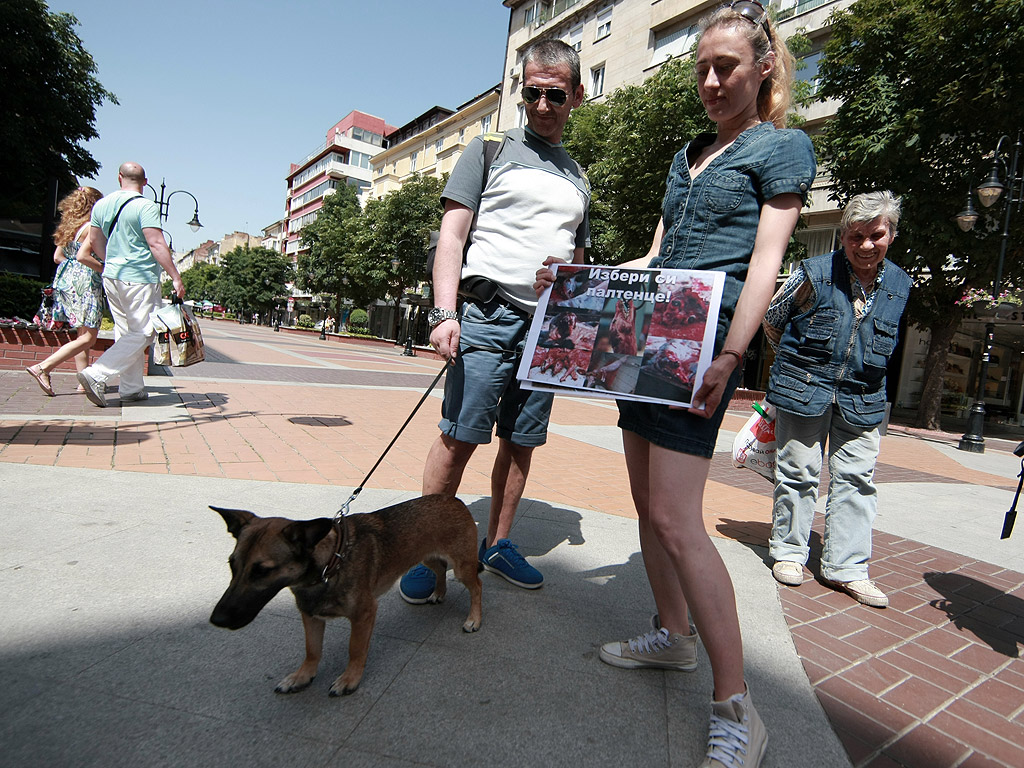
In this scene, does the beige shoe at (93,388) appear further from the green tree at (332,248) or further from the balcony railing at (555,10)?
the balcony railing at (555,10)

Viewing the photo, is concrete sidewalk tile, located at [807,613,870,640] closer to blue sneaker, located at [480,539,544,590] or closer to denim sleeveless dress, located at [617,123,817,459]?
blue sneaker, located at [480,539,544,590]

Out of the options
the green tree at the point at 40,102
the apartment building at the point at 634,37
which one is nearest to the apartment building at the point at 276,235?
the apartment building at the point at 634,37

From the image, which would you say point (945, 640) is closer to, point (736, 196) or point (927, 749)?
point (927, 749)

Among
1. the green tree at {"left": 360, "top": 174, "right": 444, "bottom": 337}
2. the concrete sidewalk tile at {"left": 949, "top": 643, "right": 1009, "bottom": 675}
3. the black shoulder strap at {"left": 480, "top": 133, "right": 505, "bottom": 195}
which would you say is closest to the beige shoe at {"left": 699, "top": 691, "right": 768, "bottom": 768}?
the concrete sidewalk tile at {"left": 949, "top": 643, "right": 1009, "bottom": 675}

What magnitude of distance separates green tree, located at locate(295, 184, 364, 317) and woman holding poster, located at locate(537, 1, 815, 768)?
127ft

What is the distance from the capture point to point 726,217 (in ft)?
6.04

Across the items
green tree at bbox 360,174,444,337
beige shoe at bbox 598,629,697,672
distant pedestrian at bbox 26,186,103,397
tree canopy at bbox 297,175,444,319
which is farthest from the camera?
tree canopy at bbox 297,175,444,319

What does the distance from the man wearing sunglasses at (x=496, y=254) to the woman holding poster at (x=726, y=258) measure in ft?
2.27

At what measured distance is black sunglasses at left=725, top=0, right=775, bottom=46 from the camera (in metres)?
1.82

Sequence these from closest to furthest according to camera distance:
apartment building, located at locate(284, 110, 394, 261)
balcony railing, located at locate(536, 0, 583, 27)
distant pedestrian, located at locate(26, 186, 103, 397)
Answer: distant pedestrian, located at locate(26, 186, 103, 397) → balcony railing, located at locate(536, 0, 583, 27) → apartment building, located at locate(284, 110, 394, 261)

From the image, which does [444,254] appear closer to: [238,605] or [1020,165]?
[238,605]

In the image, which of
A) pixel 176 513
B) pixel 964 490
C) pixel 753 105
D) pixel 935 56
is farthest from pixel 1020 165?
pixel 176 513

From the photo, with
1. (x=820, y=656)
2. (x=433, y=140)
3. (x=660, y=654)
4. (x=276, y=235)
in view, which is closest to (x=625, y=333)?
(x=660, y=654)

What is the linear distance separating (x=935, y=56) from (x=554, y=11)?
27911 mm
